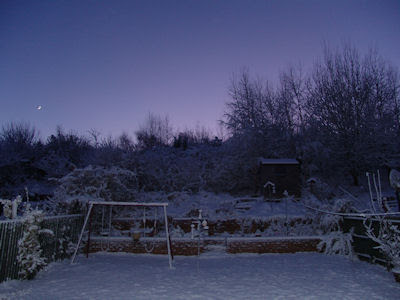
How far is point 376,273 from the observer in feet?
23.1

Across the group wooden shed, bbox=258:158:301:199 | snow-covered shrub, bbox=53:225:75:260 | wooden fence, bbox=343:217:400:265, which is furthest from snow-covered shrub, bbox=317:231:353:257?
snow-covered shrub, bbox=53:225:75:260

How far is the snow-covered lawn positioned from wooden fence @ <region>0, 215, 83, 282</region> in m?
0.33

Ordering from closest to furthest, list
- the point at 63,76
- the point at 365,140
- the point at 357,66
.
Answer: the point at 63,76, the point at 365,140, the point at 357,66

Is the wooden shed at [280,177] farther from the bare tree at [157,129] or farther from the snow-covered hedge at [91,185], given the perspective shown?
the bare tree at [157,129]

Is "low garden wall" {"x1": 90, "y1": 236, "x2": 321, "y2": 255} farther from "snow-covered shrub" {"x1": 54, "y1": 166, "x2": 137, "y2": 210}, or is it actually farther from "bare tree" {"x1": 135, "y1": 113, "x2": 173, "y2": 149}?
"bare tree" {"x1": 135, "y1": 113, "x2": 173, "y2": 149}

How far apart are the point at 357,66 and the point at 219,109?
448 inches

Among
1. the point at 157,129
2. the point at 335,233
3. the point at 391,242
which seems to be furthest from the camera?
the point at 157,129

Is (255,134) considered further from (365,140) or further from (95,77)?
(95,77)

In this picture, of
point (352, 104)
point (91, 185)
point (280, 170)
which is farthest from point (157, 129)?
point (352, 104)

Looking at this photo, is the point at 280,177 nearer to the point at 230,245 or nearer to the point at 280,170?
the point at 280,170

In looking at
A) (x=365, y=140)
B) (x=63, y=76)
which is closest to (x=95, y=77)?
(x=63, y=76)

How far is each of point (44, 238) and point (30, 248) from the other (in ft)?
3.35

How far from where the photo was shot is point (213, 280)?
6.70 metres

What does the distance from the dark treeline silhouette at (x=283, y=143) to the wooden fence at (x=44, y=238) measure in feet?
25.5
